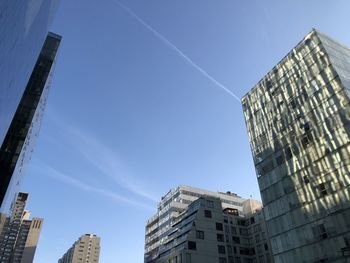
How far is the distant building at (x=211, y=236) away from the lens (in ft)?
289

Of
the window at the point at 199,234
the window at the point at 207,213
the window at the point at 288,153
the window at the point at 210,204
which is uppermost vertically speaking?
the window at the point at 210,204

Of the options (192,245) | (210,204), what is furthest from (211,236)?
(210,204)

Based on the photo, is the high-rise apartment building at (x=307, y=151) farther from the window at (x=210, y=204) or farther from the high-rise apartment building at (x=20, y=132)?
the high-rise apartment building at (x=20, y=132)

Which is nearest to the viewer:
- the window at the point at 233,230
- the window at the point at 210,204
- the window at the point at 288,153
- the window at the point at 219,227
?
the window at the point at 288,153

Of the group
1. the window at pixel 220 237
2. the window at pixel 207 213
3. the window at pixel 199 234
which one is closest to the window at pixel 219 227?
the window at pixel 220 237

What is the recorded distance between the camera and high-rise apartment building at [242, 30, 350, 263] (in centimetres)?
4759

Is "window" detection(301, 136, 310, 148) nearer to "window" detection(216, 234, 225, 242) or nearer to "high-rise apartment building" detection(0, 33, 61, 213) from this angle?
"window" detection(216, 234, 225, 242)

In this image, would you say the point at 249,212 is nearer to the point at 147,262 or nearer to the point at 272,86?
the point at 147,262

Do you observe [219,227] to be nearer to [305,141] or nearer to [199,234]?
[199,234]

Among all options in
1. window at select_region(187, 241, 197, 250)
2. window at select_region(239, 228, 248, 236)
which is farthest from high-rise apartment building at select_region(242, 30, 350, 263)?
window at select_region(239, 228, 248, 236)

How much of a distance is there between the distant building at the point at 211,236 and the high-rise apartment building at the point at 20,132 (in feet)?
152

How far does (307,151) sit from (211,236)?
47.5 metres

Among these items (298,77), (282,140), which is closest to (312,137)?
(282,140)

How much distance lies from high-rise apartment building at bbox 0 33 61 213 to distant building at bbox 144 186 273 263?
46.3 metres
